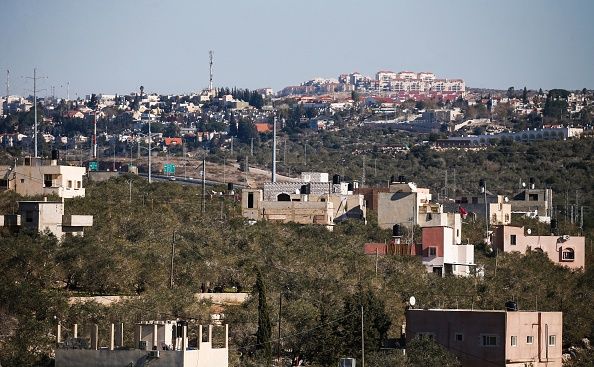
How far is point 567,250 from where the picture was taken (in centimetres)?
8756

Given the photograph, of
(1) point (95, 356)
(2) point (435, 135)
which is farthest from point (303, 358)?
(2) point (435, 135)

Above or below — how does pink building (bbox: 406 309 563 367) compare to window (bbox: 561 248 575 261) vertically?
below

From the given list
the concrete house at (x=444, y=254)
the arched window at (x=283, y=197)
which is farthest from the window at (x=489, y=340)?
the arched window at (x=283, y=197)

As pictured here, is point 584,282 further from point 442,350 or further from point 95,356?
point 95,356

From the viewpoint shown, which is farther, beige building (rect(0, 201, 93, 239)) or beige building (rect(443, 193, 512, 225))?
beige building (rect(443, 193, 512, 225))

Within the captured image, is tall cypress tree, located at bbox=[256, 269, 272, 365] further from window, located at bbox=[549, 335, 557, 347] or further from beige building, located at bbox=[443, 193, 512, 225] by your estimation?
beige building, located at bbox=[443, 193, 512, 225]

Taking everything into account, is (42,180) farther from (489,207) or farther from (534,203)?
(534,203)

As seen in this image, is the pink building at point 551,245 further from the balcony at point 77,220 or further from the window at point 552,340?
the window at point 552,340

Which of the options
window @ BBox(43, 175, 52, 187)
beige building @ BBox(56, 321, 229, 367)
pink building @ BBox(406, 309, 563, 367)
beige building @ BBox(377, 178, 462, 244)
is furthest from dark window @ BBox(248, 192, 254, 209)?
beige building @ BBox(56, 321, 229, 367)

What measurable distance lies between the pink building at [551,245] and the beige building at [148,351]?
152ft

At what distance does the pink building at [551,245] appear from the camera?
87188mm

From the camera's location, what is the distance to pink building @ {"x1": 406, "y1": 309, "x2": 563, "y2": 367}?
51.2 m

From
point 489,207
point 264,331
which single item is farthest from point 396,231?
point 264,331

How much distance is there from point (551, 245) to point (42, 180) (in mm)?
23805
